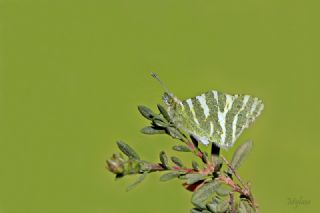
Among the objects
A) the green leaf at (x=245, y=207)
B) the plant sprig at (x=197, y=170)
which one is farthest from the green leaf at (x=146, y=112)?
the green leaf at (x=245, y=207)

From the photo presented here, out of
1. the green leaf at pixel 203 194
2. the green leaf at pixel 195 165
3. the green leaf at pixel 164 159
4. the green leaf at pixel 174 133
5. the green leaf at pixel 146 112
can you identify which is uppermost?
the green leaf at pixel 146 112

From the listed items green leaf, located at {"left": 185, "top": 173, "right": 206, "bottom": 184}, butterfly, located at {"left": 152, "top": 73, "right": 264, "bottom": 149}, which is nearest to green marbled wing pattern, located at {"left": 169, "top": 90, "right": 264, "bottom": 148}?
butterfly, located at {"left": 152, "top": 73, "right": 264, "bottom": 149}

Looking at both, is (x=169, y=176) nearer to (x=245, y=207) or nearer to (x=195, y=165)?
(x=195, y=165)

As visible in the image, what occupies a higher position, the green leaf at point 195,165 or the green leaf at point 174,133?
the green leaf at point 174,133

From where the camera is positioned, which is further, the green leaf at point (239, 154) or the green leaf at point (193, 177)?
the green leaf at point (239, 154)

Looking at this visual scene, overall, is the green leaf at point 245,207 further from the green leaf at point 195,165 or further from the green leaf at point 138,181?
the green leaf at point 138,181

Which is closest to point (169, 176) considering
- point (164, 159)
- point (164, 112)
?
point (164, 159)
